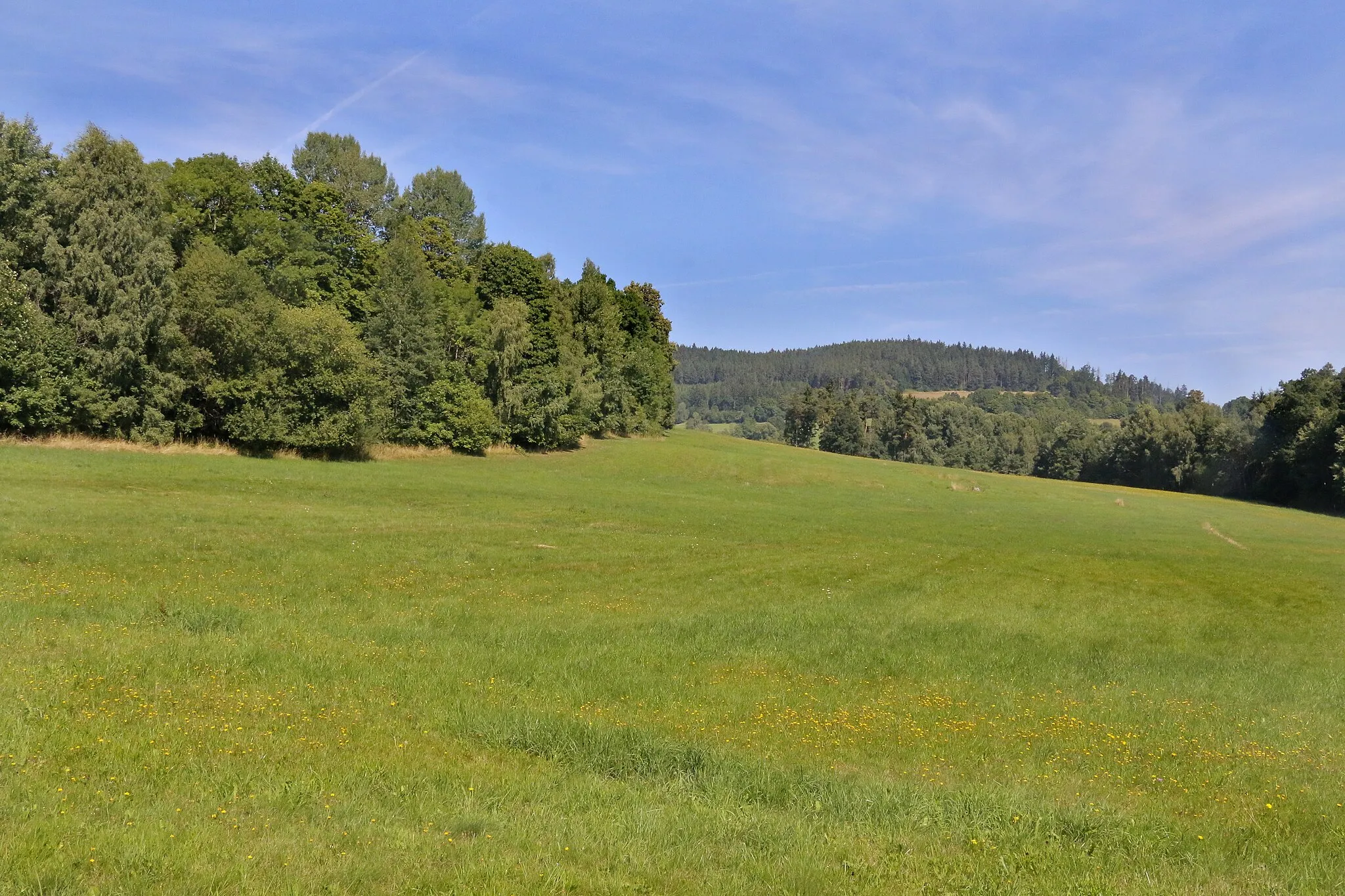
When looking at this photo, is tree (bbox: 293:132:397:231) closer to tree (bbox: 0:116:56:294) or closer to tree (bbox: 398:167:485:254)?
tree (bbox: 398:167:485:254)

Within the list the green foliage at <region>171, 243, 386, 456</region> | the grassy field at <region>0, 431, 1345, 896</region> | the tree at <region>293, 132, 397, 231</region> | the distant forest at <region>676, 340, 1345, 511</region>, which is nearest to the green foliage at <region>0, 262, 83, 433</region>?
the green foliage at <region>171, 243, 386, 456</region>

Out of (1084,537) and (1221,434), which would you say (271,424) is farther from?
(1221,434)

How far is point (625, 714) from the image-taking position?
1223 centimetres

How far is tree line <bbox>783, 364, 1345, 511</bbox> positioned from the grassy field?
252 ft

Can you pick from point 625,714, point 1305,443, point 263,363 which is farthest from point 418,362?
point 1305,443

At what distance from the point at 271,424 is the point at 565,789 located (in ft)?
166

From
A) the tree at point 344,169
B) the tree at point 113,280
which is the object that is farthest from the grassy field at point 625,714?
the tree at point 344,169

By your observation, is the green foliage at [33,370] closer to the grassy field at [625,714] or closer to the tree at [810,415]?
the grassy field at [625,714]

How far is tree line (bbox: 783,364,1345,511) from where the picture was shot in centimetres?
9031

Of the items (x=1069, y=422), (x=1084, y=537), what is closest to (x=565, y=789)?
(x=1084, y=537)

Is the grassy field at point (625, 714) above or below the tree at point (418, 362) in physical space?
below

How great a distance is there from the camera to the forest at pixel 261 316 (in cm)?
4462

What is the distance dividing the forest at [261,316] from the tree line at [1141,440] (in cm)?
8340

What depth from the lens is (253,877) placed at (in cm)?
575
